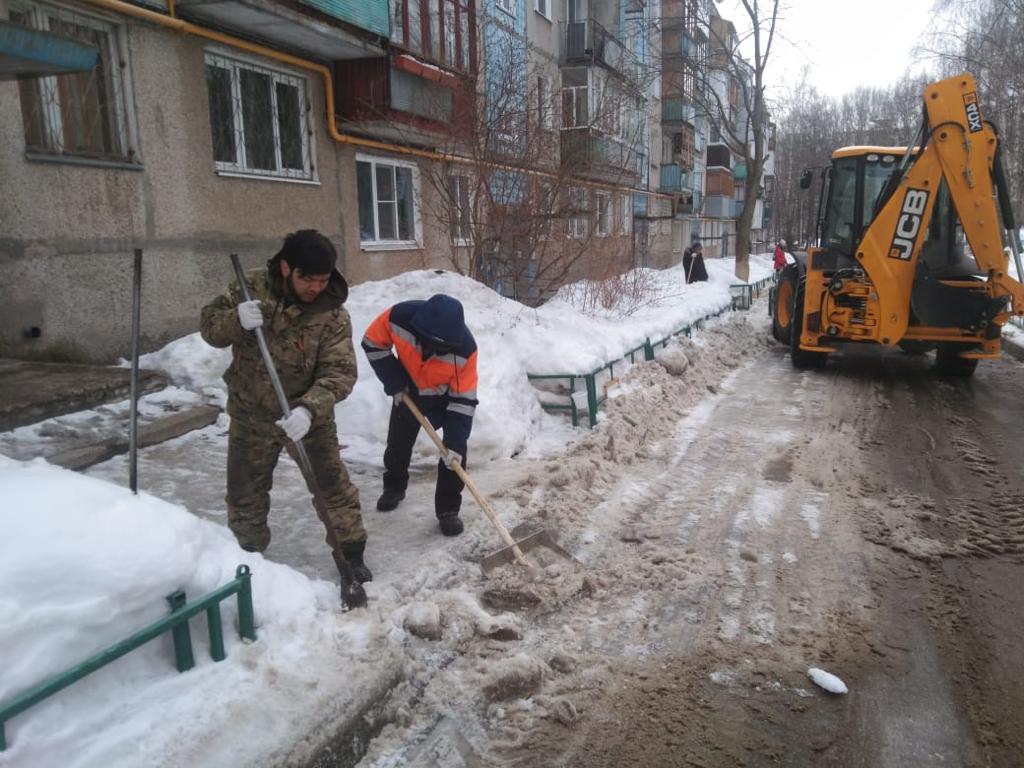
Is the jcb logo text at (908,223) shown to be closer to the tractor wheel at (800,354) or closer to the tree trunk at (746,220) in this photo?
the tractor wheel at (800,354)

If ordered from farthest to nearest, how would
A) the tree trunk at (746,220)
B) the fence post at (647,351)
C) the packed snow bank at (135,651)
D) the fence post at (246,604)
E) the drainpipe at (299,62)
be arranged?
the tree trunk at (746,220) < the fence post at (647,351) < the drainpipe at (299,62) < the fence post at (246,604) < the packed snow bank at (135,651)

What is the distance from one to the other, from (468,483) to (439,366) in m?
0.67

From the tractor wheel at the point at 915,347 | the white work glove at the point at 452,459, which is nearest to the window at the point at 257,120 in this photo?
the white work glove at the point at 452,459

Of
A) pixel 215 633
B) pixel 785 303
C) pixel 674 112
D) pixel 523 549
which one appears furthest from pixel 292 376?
pixel 674 112

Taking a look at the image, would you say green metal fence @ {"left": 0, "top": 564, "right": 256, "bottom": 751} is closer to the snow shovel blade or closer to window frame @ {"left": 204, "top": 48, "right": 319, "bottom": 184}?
the snow shovel blade

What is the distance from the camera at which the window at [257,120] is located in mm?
8180

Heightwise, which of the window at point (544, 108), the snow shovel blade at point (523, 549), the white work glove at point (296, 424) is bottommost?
the snow shovel blade at point (523, 549)

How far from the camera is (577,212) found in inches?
358

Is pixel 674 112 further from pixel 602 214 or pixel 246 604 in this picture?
pixel 246 604

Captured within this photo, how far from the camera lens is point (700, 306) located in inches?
468

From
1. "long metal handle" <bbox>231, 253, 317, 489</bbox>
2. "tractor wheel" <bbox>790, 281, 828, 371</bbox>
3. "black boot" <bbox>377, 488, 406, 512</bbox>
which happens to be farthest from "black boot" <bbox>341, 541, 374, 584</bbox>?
"tractor wheel" <bbox>790, 281, 828, 371</bbox>

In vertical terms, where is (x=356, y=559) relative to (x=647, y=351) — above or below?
below

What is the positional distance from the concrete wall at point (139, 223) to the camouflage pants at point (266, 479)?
4.00 m

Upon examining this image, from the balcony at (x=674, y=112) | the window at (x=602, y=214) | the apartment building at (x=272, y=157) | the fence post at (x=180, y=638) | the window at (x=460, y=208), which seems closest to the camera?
the fence post at (x=180, y=638)
